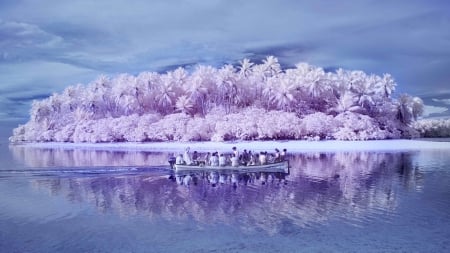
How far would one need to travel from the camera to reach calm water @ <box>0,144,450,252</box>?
10.5 m

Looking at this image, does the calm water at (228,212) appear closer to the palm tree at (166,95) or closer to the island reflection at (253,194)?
the island reflection at (253,194)

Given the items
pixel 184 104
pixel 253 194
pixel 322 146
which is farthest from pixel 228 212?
pixel 184 104

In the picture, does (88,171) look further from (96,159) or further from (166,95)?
(166,95)

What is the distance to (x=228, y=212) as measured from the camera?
44.3 feet

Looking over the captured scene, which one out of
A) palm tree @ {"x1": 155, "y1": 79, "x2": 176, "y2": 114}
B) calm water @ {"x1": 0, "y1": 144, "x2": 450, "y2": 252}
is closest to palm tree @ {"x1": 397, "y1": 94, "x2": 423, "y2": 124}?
palm tree @ {"x1": 155, "y1": 79, "x2": 176, "y2": 114}

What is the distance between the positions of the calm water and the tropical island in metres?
22.6

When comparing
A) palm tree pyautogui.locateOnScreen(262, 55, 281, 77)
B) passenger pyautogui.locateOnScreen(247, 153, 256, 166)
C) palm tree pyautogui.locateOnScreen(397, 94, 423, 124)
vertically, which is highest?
palm tree pyautogui.locateOnScreen(262, 55, 281, 77)

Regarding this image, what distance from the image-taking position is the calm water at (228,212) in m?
10.5

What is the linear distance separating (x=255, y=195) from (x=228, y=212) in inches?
119

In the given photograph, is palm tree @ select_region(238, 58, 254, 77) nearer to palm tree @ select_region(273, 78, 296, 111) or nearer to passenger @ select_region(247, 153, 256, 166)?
palm tree @ select_region(273, 78, 296, 111)

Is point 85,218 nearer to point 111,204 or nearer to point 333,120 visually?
point 111,204

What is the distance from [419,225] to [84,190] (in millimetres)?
12139

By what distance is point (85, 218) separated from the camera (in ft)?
42.9

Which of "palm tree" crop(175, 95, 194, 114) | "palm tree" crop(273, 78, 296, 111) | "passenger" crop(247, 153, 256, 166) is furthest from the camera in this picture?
"palm tree" crop(175, 95, 194, 114)
